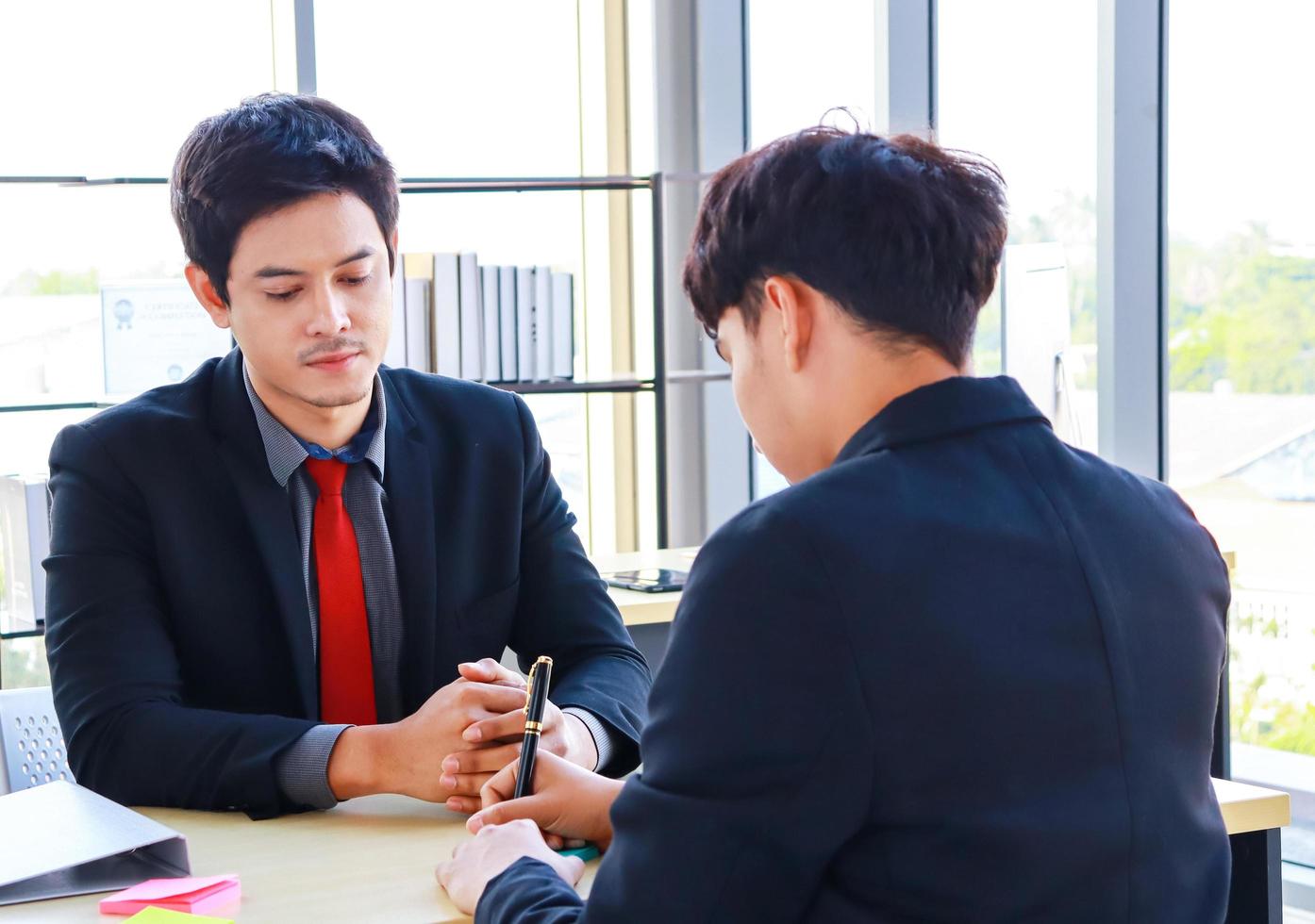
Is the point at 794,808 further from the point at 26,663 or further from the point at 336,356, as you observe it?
the point at 26,663

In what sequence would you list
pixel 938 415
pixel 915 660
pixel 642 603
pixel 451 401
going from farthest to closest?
pixel 642 603
pixel 451 401
pixel 938 415
pixel 915 660

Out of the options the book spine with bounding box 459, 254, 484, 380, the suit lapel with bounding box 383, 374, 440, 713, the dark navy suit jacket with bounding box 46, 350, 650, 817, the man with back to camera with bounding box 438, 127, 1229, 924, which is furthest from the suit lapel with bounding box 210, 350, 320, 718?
the book spine with bounding box 459, 254, 484, 380

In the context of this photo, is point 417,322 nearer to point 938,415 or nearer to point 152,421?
point 152,421

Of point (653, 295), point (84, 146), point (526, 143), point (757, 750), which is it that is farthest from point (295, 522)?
point (526, 143)

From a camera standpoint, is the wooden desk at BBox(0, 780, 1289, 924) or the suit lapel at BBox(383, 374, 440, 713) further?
the suit lapel at BBox(383, 374, 440, 713)

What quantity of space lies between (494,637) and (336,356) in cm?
43

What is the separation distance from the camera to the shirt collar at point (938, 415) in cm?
→ 102

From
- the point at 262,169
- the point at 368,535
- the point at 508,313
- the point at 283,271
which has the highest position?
the point at 262,169

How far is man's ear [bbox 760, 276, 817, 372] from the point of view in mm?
1082

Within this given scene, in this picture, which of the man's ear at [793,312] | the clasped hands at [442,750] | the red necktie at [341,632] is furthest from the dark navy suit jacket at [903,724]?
the red necktie at [341,632]

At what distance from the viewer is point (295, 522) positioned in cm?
182

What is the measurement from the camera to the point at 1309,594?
302cm

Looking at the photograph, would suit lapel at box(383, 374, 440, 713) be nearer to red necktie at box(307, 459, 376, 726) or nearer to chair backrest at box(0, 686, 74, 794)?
red necktie at box(307, 459, 376, 726)

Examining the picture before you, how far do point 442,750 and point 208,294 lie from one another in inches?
30.8
